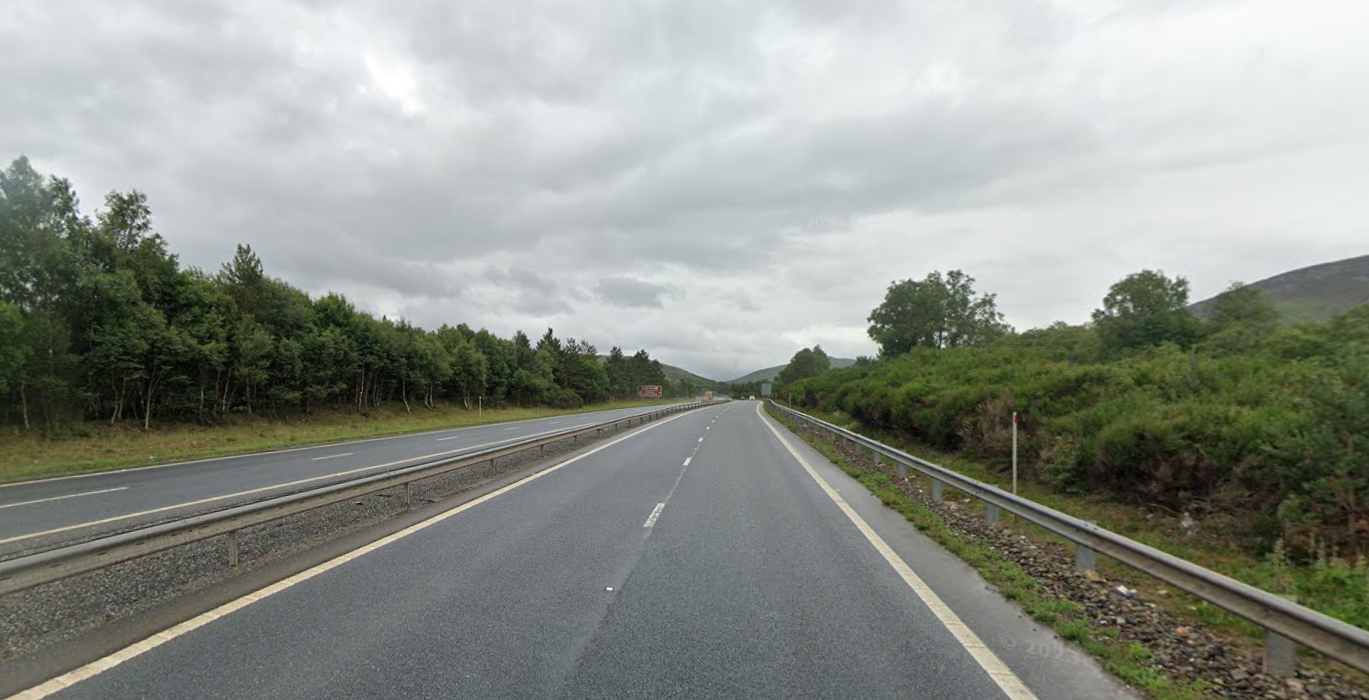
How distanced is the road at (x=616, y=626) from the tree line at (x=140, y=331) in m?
25.3

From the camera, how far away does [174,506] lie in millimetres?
9570

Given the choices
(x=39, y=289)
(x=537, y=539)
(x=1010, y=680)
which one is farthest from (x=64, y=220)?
(x=1010, y=680)

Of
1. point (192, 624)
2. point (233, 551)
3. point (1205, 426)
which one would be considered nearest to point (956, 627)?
point (192, 624)

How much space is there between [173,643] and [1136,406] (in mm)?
13294

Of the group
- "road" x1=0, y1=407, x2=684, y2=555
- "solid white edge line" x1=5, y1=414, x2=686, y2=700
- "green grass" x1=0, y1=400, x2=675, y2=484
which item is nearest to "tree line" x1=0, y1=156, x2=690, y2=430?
"green grass" x1=0, y1=400, x2=675, y2=484

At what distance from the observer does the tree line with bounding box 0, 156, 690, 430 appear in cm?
2281

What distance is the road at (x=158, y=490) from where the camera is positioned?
329 inches

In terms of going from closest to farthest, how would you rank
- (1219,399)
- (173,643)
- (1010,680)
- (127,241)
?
(1010,680), (173,643), (1219,399), (127,241)

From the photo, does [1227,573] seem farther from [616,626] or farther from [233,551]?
[233,551]

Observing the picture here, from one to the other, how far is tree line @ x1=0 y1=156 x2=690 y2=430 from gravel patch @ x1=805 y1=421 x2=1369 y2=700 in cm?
3071

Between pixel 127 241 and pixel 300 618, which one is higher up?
pixel 127 241

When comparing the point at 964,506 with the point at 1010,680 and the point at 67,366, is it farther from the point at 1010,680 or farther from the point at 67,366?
the point at 67,366

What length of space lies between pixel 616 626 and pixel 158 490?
12416 millimetres

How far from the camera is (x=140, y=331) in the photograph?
81.9 feet
